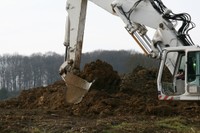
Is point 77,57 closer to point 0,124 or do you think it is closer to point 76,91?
point 76,91

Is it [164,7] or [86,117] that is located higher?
[164,7]

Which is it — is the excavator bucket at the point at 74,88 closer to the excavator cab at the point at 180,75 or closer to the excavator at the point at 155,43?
the excavator at the point at 155,43

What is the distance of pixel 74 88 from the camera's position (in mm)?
13812


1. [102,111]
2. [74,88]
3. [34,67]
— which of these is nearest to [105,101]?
[102,111]

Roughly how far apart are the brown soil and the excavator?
585 mm

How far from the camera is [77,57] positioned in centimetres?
1452

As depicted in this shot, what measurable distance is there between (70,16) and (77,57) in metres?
1.43

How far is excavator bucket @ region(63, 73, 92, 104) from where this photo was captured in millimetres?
13828

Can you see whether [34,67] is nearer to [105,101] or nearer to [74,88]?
[74,88]

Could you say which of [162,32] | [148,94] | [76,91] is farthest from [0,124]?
[148,94]

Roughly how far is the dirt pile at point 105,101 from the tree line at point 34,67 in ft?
176

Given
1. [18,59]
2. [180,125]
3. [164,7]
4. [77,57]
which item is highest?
[18,59]

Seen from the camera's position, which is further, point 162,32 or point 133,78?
point 133,78

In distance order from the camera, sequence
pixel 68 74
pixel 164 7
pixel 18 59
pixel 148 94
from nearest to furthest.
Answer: pixel 164 7, pixel 68 74, pixel 148 94, pixel 18 59
